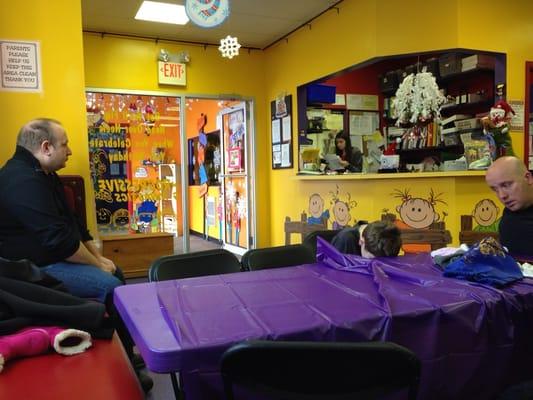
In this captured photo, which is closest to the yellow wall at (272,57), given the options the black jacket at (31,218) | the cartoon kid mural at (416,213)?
the cartoon kid mural at (416,213)

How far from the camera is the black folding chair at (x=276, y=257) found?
7.18 ft

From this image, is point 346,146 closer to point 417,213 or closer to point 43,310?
point 417,213

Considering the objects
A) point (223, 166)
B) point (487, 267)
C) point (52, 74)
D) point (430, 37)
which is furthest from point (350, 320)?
point (223, 166)

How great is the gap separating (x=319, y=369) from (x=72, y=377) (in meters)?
0.65

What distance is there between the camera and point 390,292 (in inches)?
58.7

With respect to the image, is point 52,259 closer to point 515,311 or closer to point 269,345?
point 269,345

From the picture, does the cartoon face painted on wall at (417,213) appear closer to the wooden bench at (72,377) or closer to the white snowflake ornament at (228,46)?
the white snowflake ornament at (228,46)

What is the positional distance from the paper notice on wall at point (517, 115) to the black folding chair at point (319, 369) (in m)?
3.79

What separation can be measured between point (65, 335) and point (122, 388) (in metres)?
0.29

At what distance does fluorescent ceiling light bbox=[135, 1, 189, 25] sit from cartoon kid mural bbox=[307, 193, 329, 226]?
2.49m

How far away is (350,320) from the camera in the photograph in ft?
4.12

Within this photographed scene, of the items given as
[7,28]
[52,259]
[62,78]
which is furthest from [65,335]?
[7,28]

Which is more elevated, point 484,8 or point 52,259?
point 484,8

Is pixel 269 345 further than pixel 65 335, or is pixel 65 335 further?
pixel 65 335
